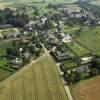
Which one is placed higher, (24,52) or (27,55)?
(27,55)

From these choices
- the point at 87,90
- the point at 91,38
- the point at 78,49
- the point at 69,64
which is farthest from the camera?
the point at 91,38

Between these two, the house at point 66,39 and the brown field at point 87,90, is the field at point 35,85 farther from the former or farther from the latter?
the house at point 66,39

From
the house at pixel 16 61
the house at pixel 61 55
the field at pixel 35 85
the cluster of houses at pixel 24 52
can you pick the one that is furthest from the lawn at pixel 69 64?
the house at pixel 16 61

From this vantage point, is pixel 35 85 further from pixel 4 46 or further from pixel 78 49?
pixel 4 46

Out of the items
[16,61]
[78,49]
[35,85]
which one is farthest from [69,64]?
[16,61]

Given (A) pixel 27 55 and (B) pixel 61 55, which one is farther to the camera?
(A) pixel 27 55

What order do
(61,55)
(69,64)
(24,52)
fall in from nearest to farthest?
(69,64) < (61,55) < (24,52)

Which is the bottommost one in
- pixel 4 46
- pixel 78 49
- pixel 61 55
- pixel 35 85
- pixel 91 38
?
pixel 91 38
